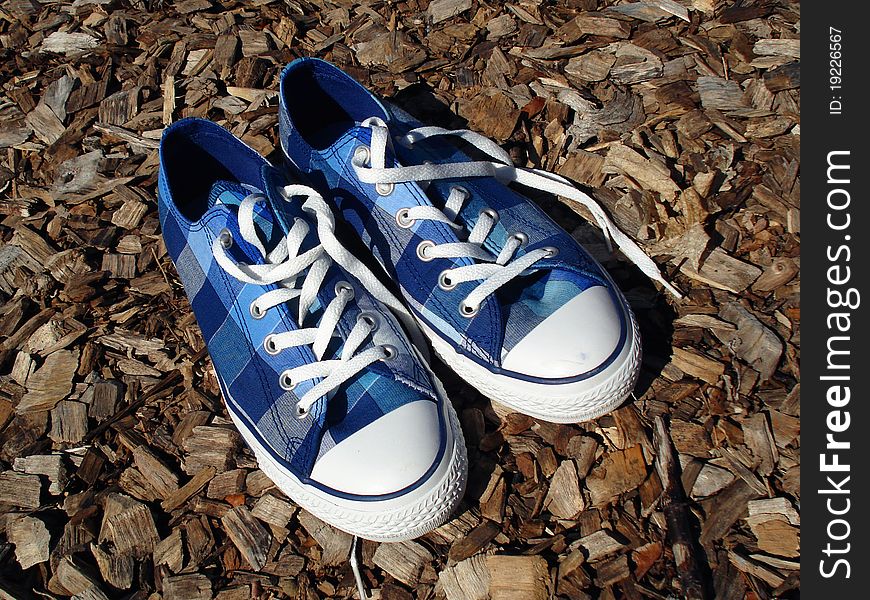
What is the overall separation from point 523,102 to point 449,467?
1690 mm

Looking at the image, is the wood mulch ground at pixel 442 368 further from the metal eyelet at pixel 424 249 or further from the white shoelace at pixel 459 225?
the metal eyelet at pixel 424 249

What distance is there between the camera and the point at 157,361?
2.71m

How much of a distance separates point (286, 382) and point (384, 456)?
0.37 m

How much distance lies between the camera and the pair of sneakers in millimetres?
2162

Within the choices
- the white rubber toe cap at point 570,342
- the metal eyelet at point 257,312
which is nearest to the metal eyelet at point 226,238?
the metal eyelet at point 257,312

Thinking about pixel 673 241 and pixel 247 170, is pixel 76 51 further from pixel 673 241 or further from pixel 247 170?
pixel 673 241

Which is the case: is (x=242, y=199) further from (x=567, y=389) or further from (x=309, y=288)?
(x=567, y=389)

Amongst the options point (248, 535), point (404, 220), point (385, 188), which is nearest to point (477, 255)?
point (404, 220)

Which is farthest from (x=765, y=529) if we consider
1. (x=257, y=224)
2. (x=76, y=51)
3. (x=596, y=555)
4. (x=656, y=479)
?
(x=76, y=51)

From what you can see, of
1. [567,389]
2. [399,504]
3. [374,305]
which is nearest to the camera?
[399,504]

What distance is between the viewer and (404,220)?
2498 mm

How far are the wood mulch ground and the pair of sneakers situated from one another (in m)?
0.18

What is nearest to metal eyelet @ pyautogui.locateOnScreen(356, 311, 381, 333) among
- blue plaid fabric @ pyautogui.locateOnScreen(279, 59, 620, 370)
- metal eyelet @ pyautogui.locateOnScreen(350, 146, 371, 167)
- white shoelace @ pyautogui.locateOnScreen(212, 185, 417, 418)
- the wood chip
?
white shoelace @ pyautogui.locateOnScreen(212, 185, 417, 418)

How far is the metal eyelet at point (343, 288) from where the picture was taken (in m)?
2.38
